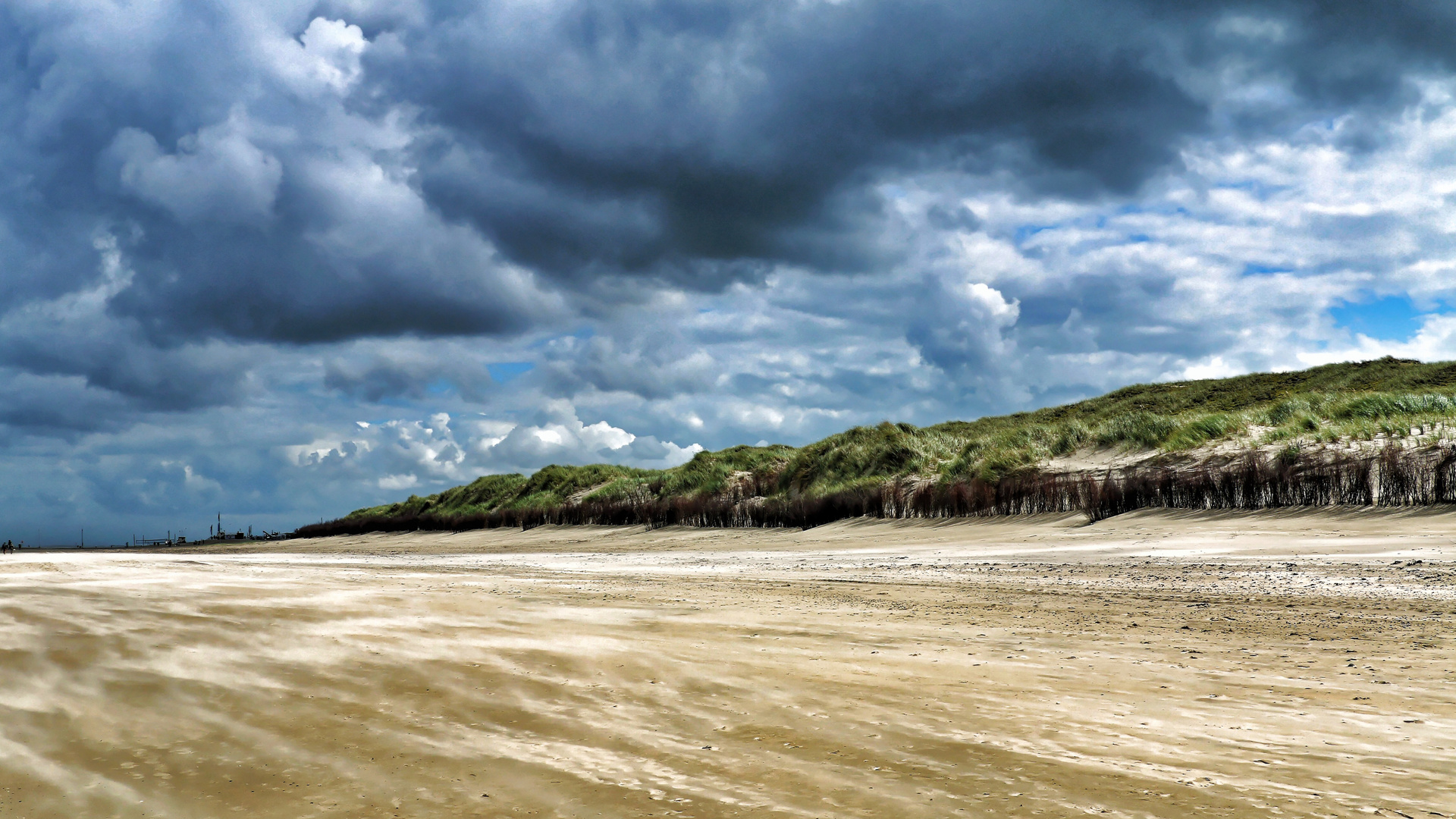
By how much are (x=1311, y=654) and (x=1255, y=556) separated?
6.46 metres

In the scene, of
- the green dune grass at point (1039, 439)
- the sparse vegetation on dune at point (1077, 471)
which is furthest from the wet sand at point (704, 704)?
the green dune grass at point (1039, 439)

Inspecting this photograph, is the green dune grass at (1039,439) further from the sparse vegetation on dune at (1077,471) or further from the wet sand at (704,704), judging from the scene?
the wet sand at (704,704)

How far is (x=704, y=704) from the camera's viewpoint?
3.13 metres

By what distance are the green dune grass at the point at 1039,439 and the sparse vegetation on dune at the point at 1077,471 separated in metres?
0.07

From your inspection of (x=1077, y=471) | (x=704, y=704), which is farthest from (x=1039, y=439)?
(x=704, y=704)

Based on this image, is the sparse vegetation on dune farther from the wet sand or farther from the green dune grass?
the wet sand

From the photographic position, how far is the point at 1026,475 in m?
19.5

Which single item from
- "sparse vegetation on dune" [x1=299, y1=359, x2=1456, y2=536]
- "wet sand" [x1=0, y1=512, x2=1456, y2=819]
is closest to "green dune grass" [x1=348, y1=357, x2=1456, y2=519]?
"sparse vegetation on dune" [x1=299, y1=359, x2=1456, y2=536]

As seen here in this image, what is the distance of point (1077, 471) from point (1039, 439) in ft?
13.2

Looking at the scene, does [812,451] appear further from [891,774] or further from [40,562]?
[891,774]

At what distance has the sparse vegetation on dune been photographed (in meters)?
14.4

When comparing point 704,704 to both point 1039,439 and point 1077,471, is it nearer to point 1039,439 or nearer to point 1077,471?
point 1077,471

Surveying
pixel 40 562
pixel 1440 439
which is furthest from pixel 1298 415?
pixel 40 562

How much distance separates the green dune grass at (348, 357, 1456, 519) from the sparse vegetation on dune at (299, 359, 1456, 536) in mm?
70
